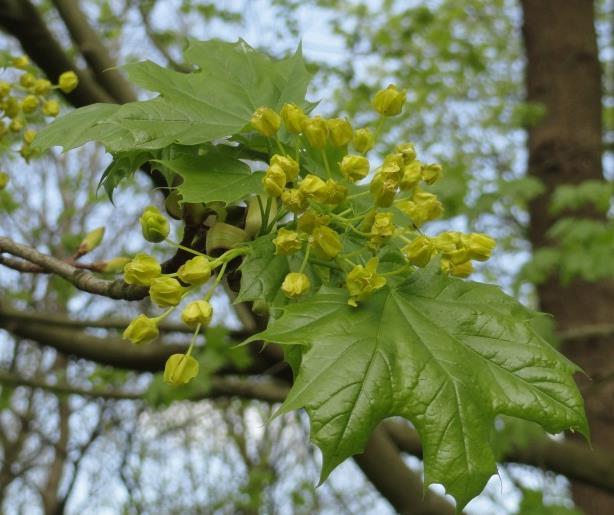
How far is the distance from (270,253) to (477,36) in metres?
10.3

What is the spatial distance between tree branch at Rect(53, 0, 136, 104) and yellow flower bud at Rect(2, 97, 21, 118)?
1.79 meters

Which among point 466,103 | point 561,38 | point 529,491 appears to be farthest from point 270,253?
point 466,103

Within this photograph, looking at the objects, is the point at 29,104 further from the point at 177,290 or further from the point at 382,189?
the point at 382,189

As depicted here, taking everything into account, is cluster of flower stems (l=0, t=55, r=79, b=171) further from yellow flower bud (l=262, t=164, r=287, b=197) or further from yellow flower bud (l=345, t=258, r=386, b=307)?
yellow flower bud (l=345, t=258, r=386, b=307)

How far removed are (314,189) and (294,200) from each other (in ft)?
0.13

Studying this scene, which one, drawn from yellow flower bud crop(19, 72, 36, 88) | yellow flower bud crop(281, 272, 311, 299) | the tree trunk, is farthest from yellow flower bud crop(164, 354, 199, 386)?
the tree trunk

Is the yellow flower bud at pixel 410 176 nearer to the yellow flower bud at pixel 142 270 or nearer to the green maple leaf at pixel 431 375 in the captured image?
the green maple leaf at pixel 431 375

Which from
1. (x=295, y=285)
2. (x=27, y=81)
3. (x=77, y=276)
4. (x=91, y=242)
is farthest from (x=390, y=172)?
(x=27, y=81)

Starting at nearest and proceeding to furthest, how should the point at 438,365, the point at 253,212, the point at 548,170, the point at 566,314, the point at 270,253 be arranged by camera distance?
the point at 438,365 < the point at 270,253 < the point at 253,212 < the point at 566,314 < the point at 548,170

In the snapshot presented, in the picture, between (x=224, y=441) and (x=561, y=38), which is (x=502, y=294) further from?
(x=224, y=441)

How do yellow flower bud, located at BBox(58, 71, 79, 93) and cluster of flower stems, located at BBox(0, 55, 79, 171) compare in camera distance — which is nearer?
cluster of flower stems, located at BBox(0, 55, 79, 171)

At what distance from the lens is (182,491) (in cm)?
1017

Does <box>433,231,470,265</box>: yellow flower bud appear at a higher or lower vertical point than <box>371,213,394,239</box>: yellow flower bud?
lower

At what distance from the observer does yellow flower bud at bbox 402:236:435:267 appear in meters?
1.30
